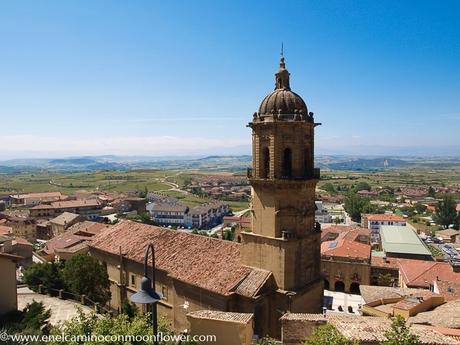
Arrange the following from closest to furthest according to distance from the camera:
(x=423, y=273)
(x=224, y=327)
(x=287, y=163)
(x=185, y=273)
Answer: (x=224, y=327) < (x=287, y=163) < (x=185, y=273) < (x=423, y=273)

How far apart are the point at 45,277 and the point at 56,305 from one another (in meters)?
4.76

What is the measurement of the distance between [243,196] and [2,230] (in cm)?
11745

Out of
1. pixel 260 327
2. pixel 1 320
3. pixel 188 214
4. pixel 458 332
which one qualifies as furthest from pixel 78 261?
pixel 188 214

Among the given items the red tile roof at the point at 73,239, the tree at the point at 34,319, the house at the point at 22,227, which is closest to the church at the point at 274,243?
the tree at the point at 34,319

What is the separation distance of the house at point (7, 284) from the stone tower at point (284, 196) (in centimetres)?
1642

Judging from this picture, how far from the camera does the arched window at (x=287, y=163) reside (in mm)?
24344

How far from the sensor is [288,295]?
23562 mm

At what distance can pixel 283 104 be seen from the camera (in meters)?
24.4

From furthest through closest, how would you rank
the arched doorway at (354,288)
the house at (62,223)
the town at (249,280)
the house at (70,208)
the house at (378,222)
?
1. the house at (70,208)
2. the house at (378,222)
3. the house at (62,223)
4. the arched doorway at (354,288)
5. the town at (249,280)

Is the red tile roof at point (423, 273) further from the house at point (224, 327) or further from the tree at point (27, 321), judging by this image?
the tree at point (27, 321)

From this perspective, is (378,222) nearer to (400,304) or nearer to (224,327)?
(400,304)

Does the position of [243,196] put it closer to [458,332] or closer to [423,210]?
[423,210]

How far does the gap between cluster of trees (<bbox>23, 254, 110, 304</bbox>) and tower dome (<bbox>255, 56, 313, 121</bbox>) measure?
2054 centimetres

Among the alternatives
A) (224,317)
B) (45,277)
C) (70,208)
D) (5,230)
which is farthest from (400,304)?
(70,208)
